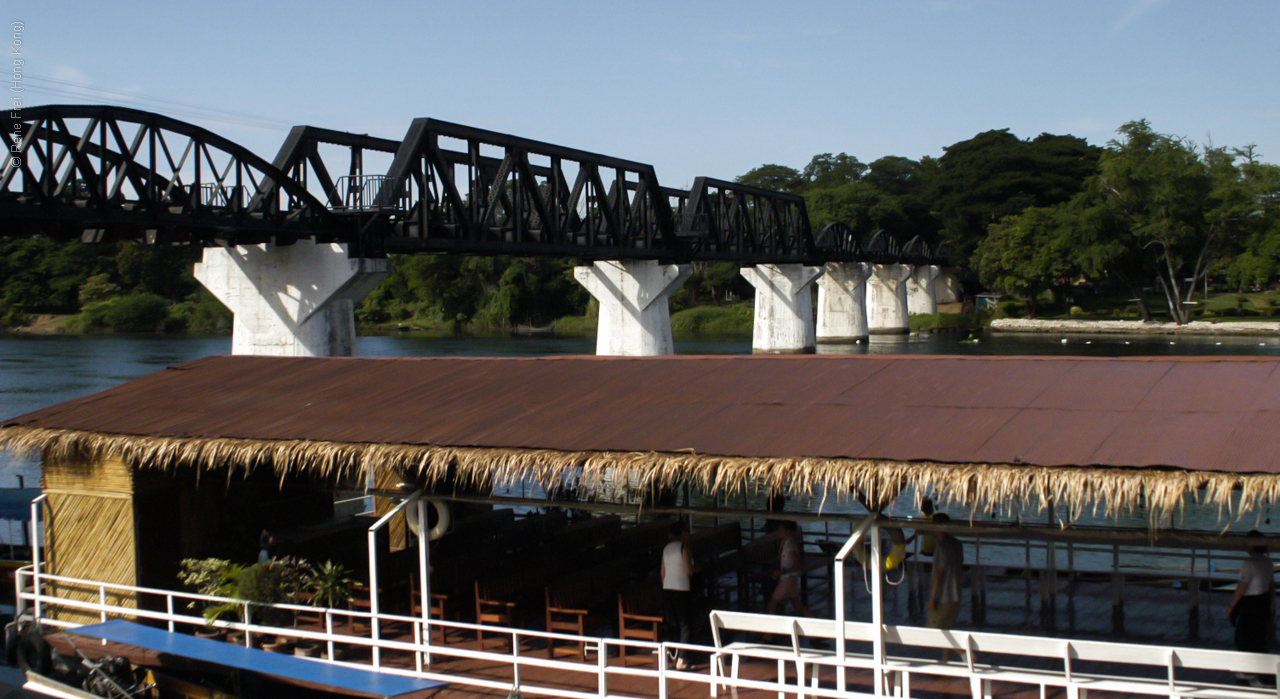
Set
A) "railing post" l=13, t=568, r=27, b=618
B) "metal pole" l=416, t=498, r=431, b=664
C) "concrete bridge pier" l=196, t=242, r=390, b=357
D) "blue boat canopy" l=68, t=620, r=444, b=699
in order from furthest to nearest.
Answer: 1. "concrete bridge pier" l=196, t=242, r=390, b=357
2. "railing post" l=13, t=568, r=27, b=618
3. "metal pole" l=416, t=498, r=431, b=664
4. "blue boat canopy" l=68, t=620, r=444, b=699

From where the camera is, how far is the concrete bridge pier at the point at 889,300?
353ft

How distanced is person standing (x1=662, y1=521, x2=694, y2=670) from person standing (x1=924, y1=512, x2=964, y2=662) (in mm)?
2447

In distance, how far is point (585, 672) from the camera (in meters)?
11.9

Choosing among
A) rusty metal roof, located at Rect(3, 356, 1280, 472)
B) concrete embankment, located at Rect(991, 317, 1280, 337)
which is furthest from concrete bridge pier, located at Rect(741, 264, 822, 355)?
rusty metal roof, located at Rect(3, 356, 1280, 472)

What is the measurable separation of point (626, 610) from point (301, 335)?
25510 mm

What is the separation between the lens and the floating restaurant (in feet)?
32.3

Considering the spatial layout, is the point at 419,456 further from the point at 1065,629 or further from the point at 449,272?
the point at 449,272

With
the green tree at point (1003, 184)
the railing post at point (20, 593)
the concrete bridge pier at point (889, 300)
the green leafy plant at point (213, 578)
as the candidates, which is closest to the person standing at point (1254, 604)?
the green leafy plant at point (213, 578)

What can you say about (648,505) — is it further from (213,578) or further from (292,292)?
(292,292)

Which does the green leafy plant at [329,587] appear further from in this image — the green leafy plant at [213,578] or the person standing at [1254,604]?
the person standing at [1254,604]

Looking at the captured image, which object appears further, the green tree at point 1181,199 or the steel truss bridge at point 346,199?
the green tree at point 1181,199

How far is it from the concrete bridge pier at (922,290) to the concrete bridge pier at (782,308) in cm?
4065

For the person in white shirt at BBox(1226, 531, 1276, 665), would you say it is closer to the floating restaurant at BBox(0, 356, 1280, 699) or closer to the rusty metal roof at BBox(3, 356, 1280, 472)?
the floating restaurant at BBox(0, 356, 1280, 699)

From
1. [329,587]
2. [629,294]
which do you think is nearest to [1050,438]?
[329,587]
